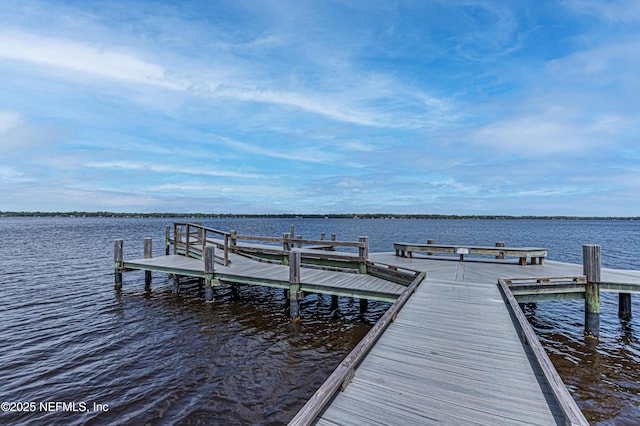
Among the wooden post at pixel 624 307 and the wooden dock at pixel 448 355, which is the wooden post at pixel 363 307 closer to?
the wooden dock at pixel 448 355

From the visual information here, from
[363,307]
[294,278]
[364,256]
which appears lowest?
[363,307]

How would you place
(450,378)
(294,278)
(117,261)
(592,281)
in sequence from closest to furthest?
(450,378)
(592,281)
(294,278)
(117,261)

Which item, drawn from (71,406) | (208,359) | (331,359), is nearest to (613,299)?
(331,359)

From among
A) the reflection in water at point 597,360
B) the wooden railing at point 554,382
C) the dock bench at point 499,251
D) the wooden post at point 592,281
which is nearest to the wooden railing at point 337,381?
the wooden railing at point 554,382

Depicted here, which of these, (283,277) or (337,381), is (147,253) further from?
(337,381)

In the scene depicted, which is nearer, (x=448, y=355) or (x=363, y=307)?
(x=448, y=355)

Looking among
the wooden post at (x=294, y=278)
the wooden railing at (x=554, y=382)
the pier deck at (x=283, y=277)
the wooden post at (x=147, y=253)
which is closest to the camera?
the wooden railing at (x=554, y=382)

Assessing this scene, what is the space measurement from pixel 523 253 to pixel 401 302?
26.7 feet

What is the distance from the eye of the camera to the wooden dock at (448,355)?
3.49 m

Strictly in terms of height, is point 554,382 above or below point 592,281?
below

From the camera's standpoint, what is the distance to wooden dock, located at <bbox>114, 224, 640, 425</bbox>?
3.49 meters

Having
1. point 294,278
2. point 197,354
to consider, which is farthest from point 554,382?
point 197,354

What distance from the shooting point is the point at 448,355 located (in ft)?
16.2

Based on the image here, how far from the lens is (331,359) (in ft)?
26.6
